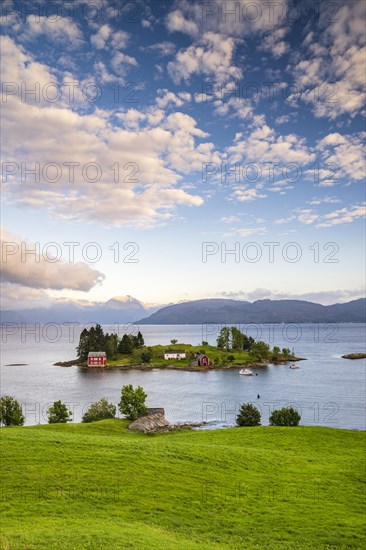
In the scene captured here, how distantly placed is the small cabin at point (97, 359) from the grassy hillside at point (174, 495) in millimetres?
132721

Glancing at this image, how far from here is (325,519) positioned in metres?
27.7

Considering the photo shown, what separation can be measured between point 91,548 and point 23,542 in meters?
3.21

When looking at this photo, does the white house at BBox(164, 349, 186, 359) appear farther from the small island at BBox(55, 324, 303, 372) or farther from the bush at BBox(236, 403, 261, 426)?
the bush at BBox(236, 403, 261, 426)

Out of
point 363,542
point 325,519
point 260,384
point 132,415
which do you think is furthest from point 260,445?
point 260,384

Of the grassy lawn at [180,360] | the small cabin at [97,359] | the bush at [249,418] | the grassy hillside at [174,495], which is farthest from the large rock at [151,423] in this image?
the small cabin at [97,359]

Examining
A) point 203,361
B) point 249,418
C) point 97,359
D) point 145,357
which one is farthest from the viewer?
point 145,357

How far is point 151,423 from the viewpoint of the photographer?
212ft

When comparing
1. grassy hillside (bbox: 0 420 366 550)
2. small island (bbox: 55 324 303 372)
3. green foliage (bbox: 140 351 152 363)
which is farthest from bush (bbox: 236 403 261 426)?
green foliage (bbox: 140 351 152 363)

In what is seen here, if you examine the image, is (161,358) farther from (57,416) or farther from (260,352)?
Result: (57,416)

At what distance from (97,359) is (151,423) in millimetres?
117094

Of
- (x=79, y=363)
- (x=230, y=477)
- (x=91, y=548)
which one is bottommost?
(x=79, y=363)

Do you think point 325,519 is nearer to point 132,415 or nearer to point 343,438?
point 343,438

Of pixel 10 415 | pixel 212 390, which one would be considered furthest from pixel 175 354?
pixel 10 415

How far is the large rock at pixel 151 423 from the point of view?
61.5 meters
